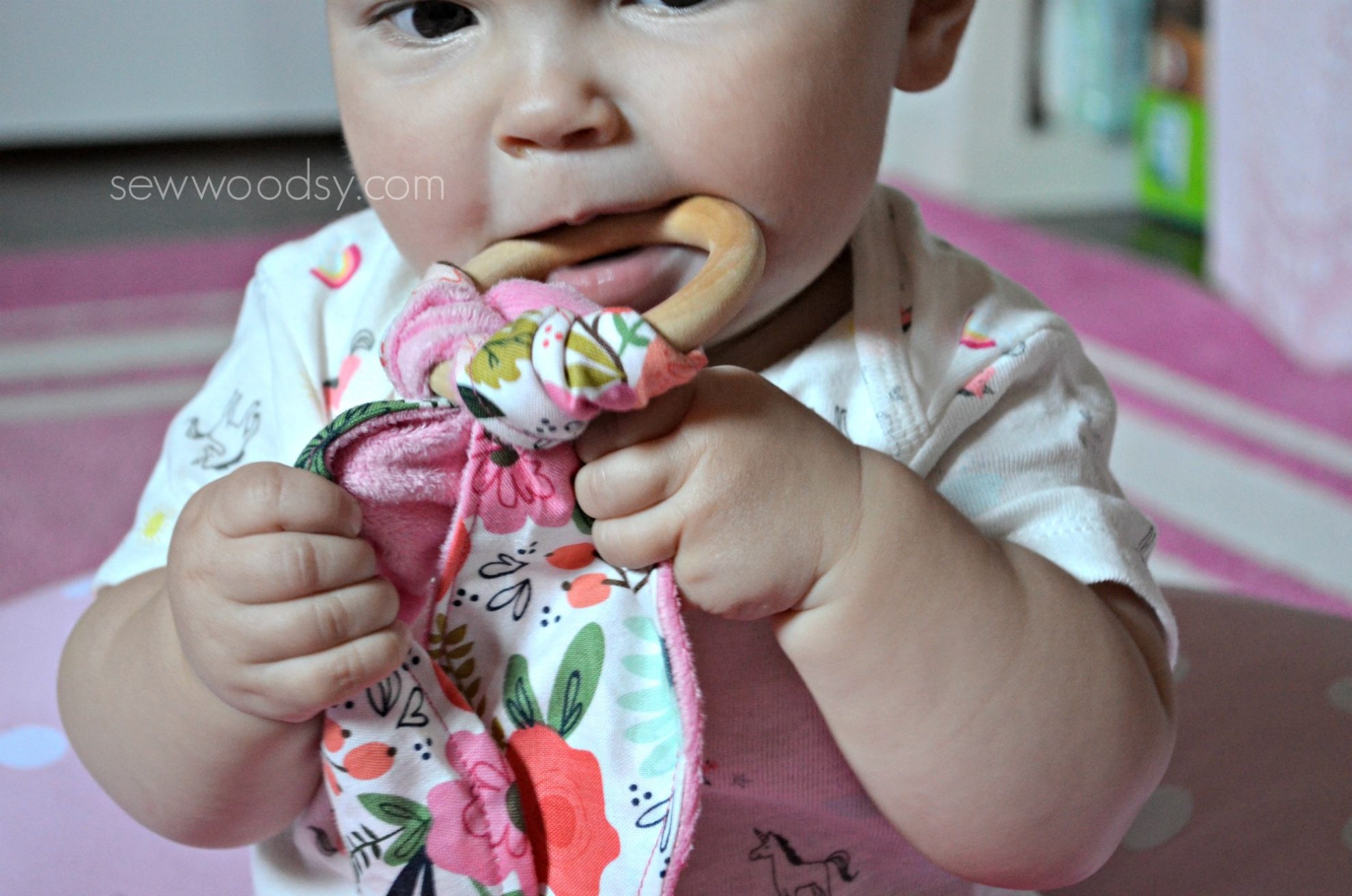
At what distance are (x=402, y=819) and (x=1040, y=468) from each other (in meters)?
0.24

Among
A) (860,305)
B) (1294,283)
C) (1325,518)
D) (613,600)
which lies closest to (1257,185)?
(1294,283)

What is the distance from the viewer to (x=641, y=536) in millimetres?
404

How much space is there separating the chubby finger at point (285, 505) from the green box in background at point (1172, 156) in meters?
1.84

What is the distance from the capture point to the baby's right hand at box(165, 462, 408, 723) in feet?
1.32

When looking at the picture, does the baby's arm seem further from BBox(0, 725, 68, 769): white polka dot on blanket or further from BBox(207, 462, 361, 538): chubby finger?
BBox(0, 725, 68, 769): white polka dot on blanket

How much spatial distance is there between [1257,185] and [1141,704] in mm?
1317

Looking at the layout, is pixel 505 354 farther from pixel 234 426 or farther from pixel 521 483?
pixel 234 426

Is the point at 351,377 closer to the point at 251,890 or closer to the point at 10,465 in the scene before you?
the point at 251,890

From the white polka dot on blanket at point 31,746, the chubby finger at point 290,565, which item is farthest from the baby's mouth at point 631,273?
the white polka dot on blanket at point 31,746

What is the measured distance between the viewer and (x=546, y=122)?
0.40m

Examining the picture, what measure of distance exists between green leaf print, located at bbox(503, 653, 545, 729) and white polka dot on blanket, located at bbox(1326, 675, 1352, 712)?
387 mm

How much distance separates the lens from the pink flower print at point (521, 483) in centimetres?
40

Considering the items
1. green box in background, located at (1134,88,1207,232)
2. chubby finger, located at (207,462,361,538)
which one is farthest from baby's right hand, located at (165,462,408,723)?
green box in background, located at (1134,88,1207,232)

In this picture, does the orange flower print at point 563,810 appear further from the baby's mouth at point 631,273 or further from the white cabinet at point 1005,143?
the white cabinet at point 1005,143
